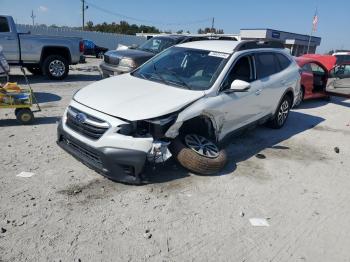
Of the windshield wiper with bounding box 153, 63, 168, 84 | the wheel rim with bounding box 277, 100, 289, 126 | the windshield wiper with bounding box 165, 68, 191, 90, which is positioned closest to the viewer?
the windshield wiper with bounding box 165, 68, 191, 90

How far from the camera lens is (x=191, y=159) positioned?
4.66m

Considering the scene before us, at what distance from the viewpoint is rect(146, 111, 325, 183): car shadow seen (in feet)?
15.8

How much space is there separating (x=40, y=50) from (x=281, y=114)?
816 centimetres

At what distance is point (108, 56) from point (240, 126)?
6.43 meters

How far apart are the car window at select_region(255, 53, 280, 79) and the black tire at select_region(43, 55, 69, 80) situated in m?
7.82

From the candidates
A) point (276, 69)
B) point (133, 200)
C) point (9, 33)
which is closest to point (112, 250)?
point (133, 200)

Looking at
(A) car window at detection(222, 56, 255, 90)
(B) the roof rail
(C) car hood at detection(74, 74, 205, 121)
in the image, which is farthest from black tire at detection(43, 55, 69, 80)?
(A) car window at detection(222, 56, 255, 90)

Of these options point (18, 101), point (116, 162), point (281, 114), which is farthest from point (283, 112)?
point (18, 101)

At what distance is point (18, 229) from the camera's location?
3.39 meters

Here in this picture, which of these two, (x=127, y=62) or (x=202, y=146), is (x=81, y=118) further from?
(x=127, y=62)

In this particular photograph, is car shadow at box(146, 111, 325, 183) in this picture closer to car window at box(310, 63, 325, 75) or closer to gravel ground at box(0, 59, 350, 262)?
gravel ground at box(0, 59, 350, 262)

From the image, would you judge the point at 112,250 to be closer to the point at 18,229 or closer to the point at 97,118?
the point at 18,229

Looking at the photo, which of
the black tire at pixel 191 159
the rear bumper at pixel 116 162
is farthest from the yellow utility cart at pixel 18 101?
the black tire at pixel 191 159

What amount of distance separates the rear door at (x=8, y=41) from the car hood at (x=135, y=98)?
23.7 feet
